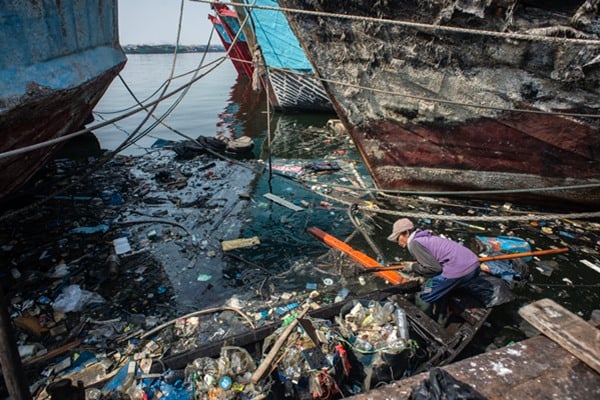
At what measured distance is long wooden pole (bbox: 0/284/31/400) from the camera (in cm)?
→ 150

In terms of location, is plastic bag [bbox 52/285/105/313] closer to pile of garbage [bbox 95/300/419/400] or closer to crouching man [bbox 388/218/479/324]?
pile of garbage [bbox 95/300/419/400]

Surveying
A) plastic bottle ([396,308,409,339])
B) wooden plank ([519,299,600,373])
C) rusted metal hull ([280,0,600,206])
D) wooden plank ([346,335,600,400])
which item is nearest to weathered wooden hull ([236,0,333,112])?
rusted metal hull ([280,0,600,206])

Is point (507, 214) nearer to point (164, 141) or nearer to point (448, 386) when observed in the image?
point (448, 386)

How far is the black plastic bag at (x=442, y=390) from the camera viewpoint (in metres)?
A: 1.65

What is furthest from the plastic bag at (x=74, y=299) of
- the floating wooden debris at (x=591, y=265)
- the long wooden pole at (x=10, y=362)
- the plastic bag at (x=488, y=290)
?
the floating wooden debris at (x=591, y=265)

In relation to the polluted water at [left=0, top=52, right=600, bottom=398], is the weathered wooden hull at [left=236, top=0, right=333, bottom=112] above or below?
above

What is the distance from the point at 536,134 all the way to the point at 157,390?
5.47 metres

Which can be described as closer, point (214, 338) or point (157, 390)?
point (157, 390)

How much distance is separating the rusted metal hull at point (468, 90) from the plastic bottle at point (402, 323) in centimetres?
218

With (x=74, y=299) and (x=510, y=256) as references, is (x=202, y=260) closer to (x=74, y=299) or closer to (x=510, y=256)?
(x=74, y=299)

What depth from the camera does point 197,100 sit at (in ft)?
57.8

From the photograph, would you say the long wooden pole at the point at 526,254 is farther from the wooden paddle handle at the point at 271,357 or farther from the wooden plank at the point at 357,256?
the wooden paddle handle at the point at 271,357

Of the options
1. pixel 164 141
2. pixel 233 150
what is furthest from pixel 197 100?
pixel 233 150

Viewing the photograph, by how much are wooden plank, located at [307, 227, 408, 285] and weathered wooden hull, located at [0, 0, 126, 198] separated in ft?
11.6
